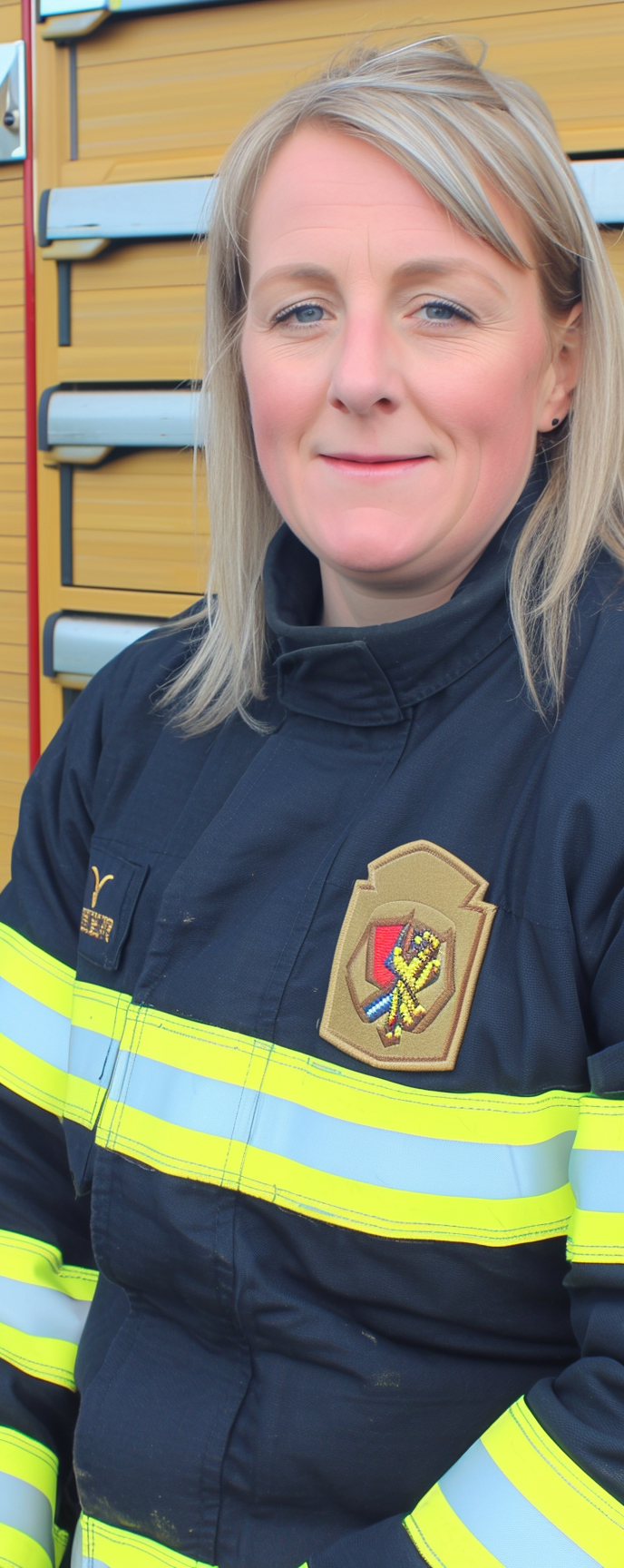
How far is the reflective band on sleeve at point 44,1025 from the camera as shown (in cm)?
126

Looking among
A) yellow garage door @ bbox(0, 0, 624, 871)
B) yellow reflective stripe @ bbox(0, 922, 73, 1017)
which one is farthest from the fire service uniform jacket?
yellow garage door @ bbox(0, 0, 624, 871)

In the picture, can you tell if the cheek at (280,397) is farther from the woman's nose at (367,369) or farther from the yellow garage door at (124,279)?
the yellow garage door at (124,279)

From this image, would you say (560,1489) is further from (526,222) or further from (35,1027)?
(526,222)

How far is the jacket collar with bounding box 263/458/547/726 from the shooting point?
42.0 inches

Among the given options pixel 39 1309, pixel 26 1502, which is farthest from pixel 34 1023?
pixel 26 1502

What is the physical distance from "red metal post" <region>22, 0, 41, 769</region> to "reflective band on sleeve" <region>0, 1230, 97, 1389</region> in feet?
3.24

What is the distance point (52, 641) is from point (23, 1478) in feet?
4.14

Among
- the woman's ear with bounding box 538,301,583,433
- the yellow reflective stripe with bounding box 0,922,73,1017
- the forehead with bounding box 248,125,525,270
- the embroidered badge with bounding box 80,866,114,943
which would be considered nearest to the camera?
the forehead with bounding box 248,125,525,270

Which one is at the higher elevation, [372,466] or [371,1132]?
[372,466]

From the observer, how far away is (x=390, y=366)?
1053mm

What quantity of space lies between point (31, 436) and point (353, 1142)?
151 cm

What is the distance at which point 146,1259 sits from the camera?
109 centimetres

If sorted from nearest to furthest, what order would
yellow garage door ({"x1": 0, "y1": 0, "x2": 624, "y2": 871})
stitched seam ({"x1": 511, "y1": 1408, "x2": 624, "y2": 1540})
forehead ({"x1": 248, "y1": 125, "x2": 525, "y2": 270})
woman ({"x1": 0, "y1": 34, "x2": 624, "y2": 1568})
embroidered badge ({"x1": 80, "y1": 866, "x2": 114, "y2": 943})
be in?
stitched seam ({"x1": 511, "y1": 1408, "x2": 624, "y2": 1540}) < woman ({"x1": 0, "y1": 34, "x2": 624, "y2": 1568}) < forehead ({"x1": 248, "y1": 125, "x2": 525, "y2": 270}) < embroidered badge ({"x1": 80, "y1": 866, "x2": 114, "y2": 943}) < yellow garage door ({"x1": 0, "y1": 0, "x2": 624, "y2": 871})

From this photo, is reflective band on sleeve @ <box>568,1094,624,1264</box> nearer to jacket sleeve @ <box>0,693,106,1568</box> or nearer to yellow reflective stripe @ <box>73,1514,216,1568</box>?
yellow reflective stripe @ <box>73,1514,216,1568</box>
